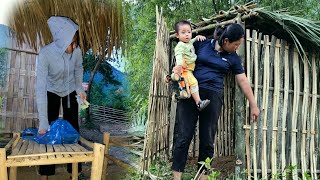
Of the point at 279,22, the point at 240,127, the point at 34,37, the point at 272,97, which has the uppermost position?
the point at 279,22

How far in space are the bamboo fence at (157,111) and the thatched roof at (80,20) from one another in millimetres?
564

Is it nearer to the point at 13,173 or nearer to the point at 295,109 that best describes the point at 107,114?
the point at 13,173

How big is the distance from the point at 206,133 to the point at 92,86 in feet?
3.17

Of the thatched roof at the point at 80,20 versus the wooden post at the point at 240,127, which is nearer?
the thatched roof at the point at 80,20

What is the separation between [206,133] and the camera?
118 inches

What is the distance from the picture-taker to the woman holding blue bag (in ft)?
8.18

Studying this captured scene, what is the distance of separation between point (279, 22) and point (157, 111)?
1.36m

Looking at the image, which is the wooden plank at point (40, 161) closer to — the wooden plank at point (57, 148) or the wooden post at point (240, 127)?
the wooden plank at point (57, 148)

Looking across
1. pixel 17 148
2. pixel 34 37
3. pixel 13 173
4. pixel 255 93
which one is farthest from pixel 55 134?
pixel 255 93

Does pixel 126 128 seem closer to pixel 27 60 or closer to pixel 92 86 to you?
pixel 92 86

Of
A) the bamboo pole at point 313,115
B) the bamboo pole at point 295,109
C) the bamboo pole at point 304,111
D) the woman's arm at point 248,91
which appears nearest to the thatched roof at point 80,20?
the woman's arm at point 248,91

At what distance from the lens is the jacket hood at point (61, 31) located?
253cm

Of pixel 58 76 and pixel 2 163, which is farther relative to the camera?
pixel 58 76

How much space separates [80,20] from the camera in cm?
261
